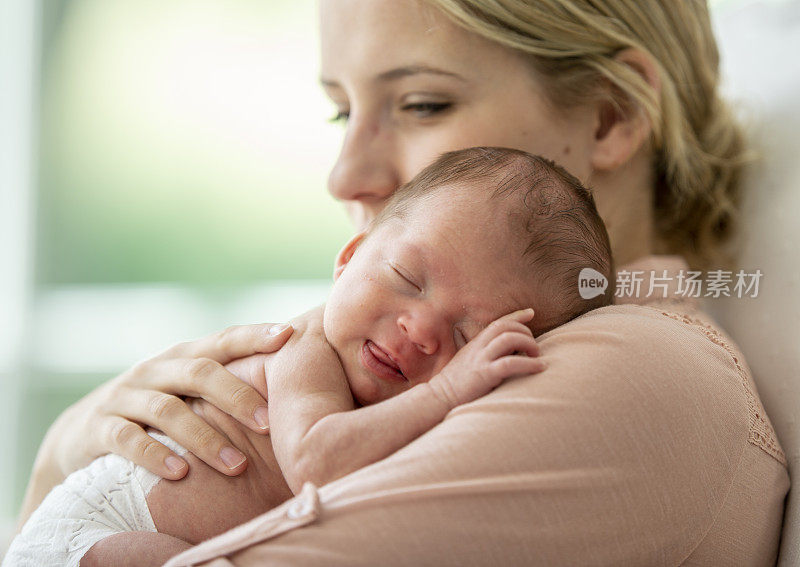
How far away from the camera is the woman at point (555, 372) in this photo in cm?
70

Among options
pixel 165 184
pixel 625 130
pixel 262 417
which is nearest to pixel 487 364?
pixel 262 417

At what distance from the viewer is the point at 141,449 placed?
1.02 metres

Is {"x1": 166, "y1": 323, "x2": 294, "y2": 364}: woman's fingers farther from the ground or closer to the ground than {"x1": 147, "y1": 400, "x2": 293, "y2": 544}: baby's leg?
farther from the ground

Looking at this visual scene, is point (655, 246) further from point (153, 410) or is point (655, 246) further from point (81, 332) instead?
point (81, 332)

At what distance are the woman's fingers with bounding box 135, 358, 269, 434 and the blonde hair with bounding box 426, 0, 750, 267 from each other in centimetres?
67

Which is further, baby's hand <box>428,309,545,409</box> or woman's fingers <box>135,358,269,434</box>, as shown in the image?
woman's fingers <box>135,358,269,434</box>

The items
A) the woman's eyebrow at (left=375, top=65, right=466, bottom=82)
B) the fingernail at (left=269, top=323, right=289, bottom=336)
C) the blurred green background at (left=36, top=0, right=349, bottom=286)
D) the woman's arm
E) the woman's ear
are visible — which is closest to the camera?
the woman's arm

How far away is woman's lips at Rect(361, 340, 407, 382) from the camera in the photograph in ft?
3.01

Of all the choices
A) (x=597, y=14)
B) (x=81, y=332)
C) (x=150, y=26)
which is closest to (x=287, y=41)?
(x=150, y=26)

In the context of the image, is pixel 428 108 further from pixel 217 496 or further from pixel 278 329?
pixel 217 496

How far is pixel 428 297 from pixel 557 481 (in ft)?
0.93

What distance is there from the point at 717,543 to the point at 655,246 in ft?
2.56

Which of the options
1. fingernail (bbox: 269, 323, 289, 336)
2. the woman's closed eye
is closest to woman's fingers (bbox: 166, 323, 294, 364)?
fingernail (bbox: 269, 323, 289, 336)

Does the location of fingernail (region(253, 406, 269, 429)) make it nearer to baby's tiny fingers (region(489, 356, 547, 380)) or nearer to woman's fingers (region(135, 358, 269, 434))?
woman's fingers (region(135, 358, 269, 434))
